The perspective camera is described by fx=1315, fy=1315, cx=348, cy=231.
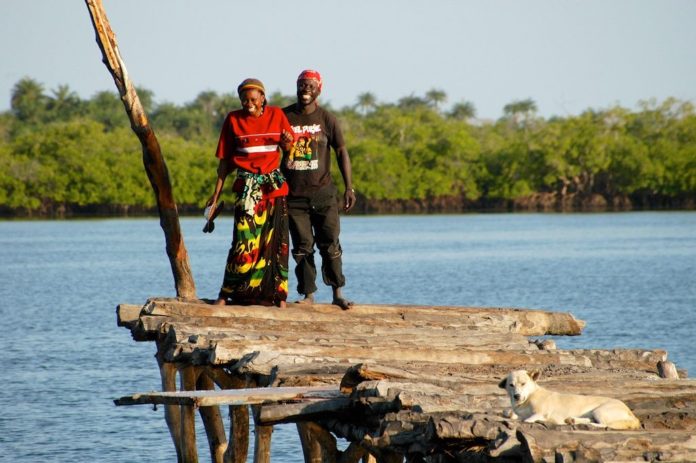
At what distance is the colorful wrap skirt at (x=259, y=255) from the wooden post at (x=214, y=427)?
1053mm

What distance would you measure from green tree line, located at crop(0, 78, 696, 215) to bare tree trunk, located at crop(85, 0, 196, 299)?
236 feet

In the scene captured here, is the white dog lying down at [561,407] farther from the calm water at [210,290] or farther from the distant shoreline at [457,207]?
the distant shoreline at [457,207]

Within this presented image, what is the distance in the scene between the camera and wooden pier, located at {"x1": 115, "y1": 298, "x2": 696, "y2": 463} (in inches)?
208

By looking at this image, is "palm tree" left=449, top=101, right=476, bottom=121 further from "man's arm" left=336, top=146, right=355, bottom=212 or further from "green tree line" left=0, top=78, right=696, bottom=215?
"man's arm" left=336, top=146, right=355, bottom=212

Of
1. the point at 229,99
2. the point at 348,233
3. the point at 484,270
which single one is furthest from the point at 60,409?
the point at 229,99

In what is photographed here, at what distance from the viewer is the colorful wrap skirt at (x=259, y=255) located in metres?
9.44

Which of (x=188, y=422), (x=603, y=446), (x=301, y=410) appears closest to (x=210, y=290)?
(x=188, y=422)

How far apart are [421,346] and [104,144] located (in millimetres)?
78712

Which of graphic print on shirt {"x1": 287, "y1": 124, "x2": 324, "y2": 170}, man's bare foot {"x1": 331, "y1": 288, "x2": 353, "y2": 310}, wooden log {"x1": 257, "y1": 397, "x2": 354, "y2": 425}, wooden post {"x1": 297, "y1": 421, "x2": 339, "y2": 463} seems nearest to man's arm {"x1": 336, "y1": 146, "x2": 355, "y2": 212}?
graphic print on shirt {"x1": 287, "y1": 124, "x2": 324, "y2": 170}

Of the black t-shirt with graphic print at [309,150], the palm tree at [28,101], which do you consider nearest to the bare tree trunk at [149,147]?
the black t-shirt with graphic print at [309,150]

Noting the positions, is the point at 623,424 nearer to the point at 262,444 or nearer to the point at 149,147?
the point at 262,444

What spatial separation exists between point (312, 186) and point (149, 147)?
1.60 metres

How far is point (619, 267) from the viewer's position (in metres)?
38.3

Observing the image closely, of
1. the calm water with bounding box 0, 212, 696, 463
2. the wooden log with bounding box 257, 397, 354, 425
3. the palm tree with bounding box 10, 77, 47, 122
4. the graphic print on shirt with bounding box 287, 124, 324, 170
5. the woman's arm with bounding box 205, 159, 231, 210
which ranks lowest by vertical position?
the calm water with bounding box 0, 212, 696, 463
